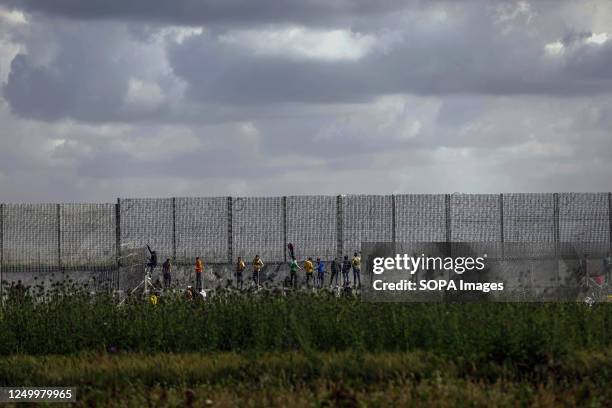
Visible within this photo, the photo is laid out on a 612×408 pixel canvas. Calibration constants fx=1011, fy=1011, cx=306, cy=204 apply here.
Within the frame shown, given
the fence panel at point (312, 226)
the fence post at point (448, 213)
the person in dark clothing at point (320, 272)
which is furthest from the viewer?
the fence post at point (448, 213)

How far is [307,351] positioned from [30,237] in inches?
1154

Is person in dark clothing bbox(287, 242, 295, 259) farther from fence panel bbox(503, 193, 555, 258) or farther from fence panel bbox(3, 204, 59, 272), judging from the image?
fence panel bbox(3, 204, 59, 272)

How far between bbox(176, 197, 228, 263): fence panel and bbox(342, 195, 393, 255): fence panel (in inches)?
185

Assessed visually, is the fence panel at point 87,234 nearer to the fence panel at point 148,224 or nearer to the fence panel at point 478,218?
the fence panel at point 148,224

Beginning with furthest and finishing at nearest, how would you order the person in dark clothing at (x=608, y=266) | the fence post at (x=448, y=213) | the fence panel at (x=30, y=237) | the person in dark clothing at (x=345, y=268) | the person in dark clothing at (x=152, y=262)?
the fence panel at (x=30, y=237) < the fence post at (x=448, y=213) < the person in dark clothing at (x=152, y=262) < the person in dark clothing at (x=345, y=268) < the person in dark clothing at (x=608, y=266)

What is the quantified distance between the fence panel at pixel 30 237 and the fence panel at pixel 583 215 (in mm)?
19687

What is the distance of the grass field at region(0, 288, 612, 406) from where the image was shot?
10602 mm

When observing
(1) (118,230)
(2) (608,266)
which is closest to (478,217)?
(2) (608,266)

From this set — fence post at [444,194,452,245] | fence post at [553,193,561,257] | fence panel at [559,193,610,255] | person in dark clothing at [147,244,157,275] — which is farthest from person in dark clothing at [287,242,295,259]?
fence panel at [559,193,610,255]

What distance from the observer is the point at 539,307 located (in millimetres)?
14648

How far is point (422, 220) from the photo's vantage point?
38.7 metres

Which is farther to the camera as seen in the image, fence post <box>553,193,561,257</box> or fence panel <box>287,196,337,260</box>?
fence post <box>553,193,561,257</box>

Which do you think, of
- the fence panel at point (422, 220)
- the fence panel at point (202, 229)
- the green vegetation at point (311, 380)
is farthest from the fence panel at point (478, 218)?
the green vegetation at point (311, 380)

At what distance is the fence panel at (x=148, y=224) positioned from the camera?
3881cm
